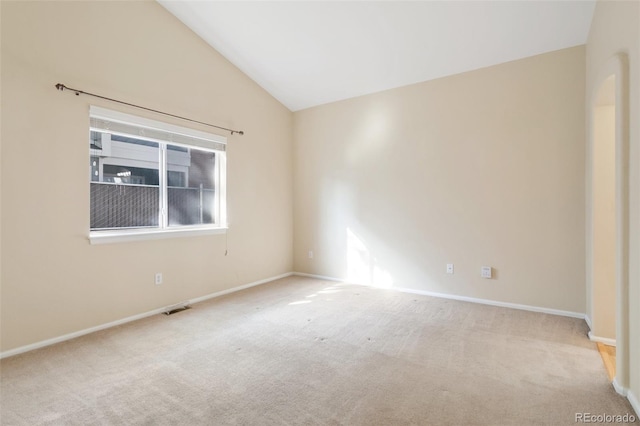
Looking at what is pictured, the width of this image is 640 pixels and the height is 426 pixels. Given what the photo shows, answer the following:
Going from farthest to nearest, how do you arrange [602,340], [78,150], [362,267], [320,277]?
1. [320,277]
2. [362,267]
3. [78,150]
4. [602,340]

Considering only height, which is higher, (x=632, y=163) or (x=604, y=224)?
(x=632, y=163)

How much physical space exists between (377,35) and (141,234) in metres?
3.30

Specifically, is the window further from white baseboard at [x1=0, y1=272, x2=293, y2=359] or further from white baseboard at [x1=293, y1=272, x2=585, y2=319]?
white baseboard at [x1=293, y1=272, x2=585, y2=319]

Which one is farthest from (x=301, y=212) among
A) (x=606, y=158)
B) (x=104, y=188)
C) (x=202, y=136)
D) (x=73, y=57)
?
(x=606, y=158)

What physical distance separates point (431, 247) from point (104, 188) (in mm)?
3756

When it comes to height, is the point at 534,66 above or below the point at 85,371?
above

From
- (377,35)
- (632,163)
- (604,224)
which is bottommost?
(604,224)

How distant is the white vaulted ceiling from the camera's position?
290cm

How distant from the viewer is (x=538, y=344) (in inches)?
101

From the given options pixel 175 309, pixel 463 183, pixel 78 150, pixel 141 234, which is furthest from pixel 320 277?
pixel 78 150

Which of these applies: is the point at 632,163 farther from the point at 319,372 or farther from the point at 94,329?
the point at 94,329

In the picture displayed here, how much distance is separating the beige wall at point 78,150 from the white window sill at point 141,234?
0.21 ft

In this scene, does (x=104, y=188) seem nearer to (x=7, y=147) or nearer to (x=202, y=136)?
(x=7, y=147)

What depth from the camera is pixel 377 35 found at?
3.34 m
